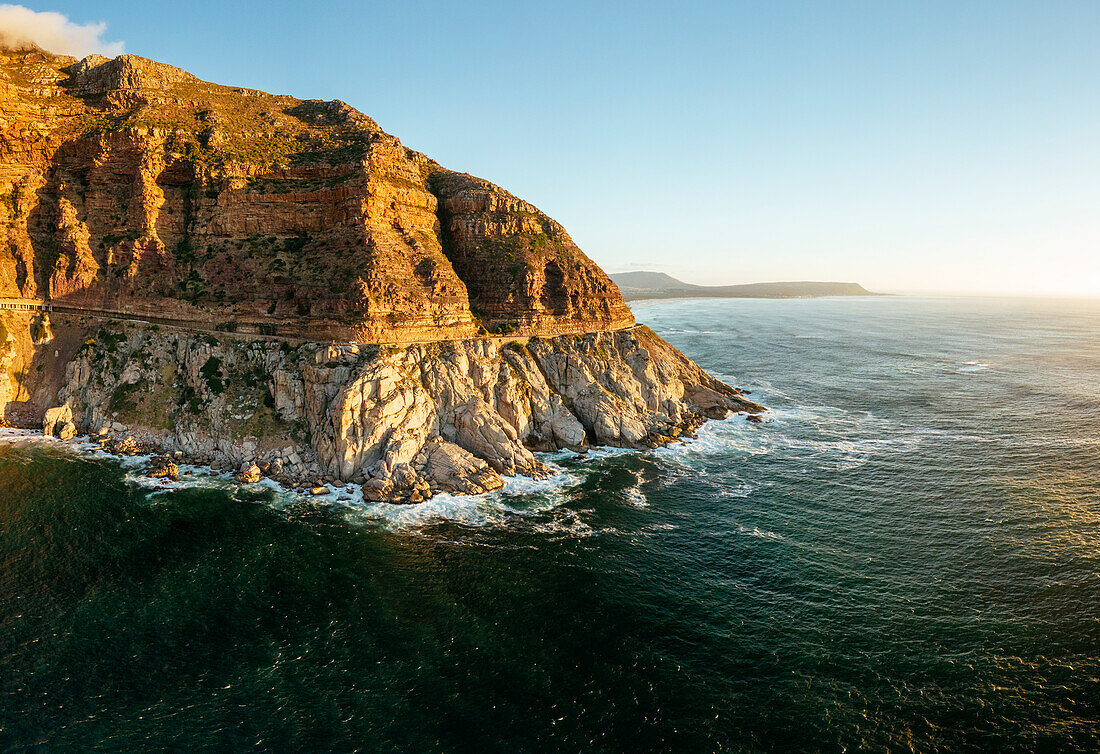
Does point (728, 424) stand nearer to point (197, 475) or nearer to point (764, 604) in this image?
point (764, 604)

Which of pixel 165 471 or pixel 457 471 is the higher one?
pixel 165 471

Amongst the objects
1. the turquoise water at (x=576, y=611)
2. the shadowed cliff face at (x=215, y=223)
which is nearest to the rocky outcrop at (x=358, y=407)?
the shadowed cliff face at (x=215, y=223)

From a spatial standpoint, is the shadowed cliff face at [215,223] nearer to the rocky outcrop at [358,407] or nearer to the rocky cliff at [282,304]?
the rocky cliff at [282,304]

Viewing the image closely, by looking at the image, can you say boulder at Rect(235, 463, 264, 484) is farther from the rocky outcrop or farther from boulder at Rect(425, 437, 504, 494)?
boulder at Rect(425, 437, 504, 494)

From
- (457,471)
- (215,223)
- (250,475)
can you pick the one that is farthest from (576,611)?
(215,223)

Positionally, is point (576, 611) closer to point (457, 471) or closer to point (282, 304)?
point (457, 471)

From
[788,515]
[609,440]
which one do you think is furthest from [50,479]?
[788,515]
